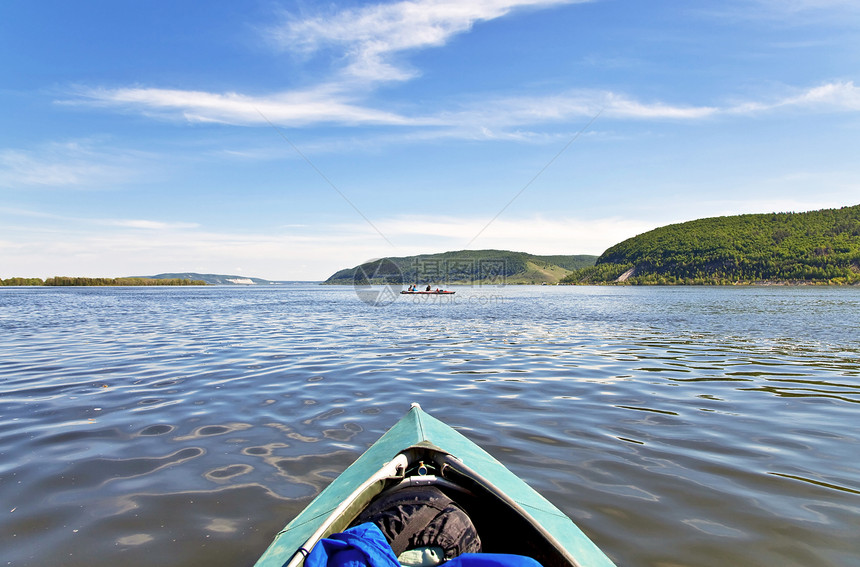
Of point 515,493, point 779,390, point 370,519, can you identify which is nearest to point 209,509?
point 370,519

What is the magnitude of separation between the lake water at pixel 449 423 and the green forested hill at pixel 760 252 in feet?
485

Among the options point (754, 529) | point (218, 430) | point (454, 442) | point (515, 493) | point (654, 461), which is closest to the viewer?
point (515, 493)

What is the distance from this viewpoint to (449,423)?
772cm

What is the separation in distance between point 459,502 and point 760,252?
594 feet

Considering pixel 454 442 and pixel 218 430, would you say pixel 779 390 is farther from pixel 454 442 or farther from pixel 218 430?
pixel 218 430

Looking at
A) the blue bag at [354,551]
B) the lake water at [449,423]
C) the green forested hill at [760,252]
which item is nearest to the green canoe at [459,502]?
the blue bag at [354,551]

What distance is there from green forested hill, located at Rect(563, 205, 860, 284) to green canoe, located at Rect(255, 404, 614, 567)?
15572 centimetres

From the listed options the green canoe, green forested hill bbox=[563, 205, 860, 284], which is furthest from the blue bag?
green forested hill bbox=[563, 205, 860, 284]

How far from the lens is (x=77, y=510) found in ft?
15.9

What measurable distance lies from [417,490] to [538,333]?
692 inches

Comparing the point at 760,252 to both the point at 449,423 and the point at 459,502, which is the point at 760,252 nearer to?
the point at 449,423

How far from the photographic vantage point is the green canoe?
3.24m

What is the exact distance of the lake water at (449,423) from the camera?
4.38 m

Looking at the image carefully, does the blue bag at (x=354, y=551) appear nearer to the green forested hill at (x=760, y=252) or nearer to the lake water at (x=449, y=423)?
the lake water at (x=449, y=423)
